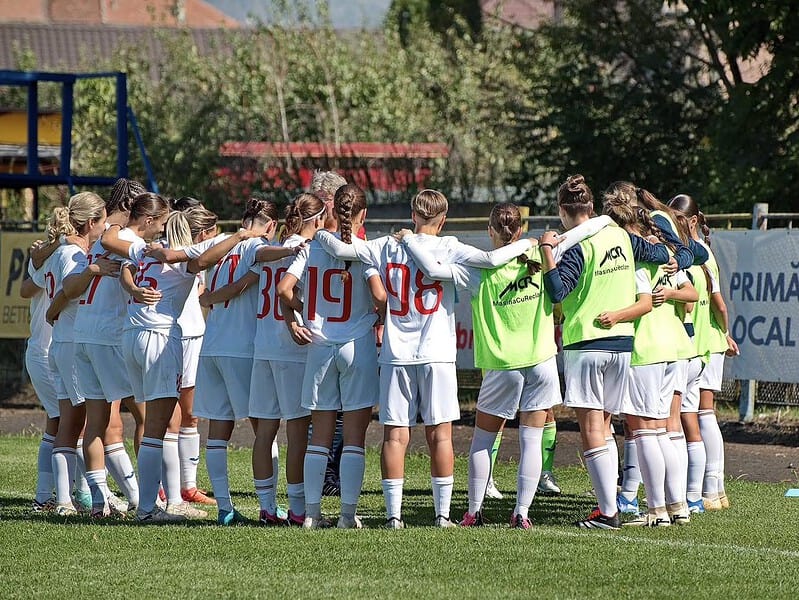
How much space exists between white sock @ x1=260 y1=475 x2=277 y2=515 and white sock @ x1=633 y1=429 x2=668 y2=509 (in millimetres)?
2268

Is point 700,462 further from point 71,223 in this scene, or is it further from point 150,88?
point 150,88

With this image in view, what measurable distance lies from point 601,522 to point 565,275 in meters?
1.52

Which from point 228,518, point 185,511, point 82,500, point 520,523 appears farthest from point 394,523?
point 82,500

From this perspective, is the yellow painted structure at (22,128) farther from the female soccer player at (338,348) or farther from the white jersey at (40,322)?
the female soccer player at (338,348)

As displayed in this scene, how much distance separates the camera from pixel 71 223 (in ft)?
28.9

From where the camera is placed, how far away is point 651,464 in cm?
794

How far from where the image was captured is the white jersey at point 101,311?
8.41 metres

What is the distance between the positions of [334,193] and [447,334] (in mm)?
1197

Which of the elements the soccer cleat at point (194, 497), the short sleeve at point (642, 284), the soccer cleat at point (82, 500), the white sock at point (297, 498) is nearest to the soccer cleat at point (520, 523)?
the white sock at point (297, 498)

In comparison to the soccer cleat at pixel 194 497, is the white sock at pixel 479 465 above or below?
above

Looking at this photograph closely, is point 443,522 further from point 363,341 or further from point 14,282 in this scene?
point 14,282

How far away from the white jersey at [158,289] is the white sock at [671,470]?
10.3 ft

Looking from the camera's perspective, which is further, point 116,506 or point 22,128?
point 22,128

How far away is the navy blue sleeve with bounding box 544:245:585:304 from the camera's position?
764cm
